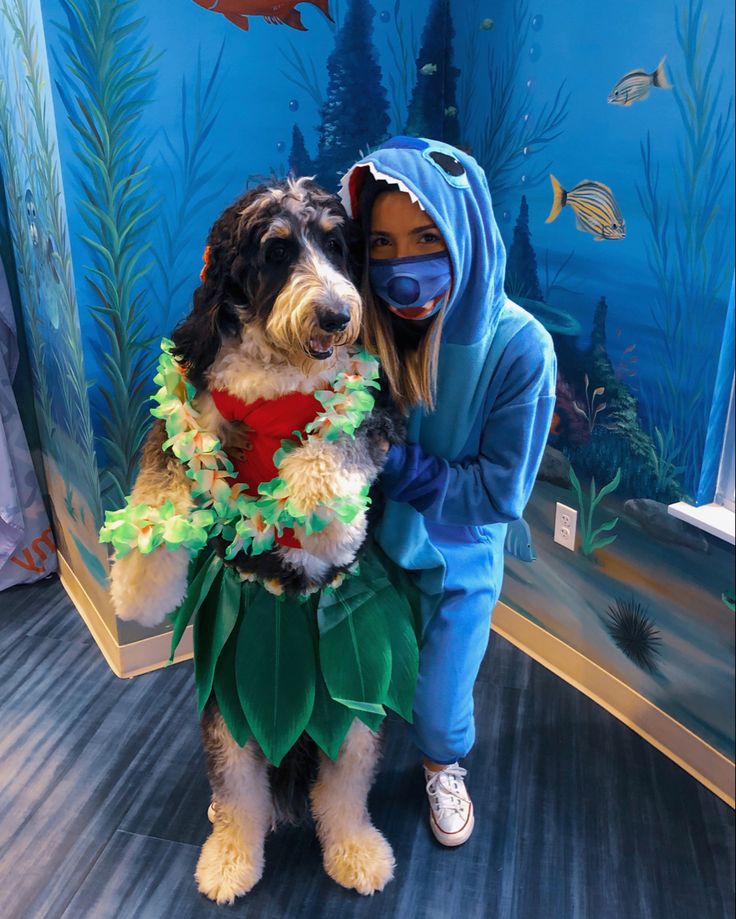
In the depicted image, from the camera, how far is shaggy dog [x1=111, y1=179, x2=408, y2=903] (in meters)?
1.09

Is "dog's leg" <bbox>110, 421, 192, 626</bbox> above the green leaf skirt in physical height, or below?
above

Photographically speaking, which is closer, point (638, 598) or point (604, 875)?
point (604, 875)

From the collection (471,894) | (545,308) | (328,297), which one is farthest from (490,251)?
(471,894)

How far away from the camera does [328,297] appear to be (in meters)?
1.06

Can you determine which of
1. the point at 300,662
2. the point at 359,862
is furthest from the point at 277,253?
the point at 359,862

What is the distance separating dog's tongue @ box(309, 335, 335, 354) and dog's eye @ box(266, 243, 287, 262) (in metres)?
0.13

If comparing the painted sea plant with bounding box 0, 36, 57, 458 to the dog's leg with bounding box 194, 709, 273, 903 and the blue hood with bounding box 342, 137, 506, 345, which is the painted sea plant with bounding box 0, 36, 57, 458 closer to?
the blue hood with bounding box 342, 137, 506, 345

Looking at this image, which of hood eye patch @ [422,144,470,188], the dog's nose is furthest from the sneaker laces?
hood eye patch @ [422,144,470,188]

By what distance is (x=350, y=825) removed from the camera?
1.53 metres

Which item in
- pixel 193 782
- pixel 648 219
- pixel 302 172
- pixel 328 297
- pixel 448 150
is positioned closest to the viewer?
pixel 328 297

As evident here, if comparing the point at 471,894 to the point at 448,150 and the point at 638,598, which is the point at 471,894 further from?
the point at 448,150

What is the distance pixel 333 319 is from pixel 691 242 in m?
0.92

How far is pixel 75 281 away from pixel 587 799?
5.45 feet

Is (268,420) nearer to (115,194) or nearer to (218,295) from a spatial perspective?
(218,295)
